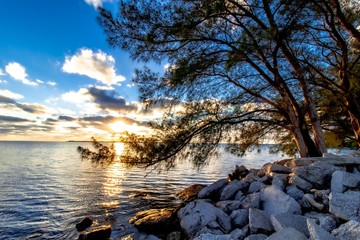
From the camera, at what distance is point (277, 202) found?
5.40m

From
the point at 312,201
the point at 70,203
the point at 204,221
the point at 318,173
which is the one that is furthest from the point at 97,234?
the point at 70,203

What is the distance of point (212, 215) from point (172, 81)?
160 inches

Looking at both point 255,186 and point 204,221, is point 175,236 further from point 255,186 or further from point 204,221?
point 255,186

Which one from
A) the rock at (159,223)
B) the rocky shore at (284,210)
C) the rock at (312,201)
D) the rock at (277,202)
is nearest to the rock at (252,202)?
the rocky shore at (284,210)

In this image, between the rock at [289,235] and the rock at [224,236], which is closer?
the rock at [289,235]

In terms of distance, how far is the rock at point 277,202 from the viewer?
5035mm

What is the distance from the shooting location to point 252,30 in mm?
7645

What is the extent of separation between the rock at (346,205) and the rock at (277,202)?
2.37ft

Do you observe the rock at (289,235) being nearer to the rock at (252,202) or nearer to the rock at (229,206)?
the rock at (252,202)

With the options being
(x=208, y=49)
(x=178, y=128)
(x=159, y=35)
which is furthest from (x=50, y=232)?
(x=208, y=49)

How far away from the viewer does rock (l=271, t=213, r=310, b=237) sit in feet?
13.6

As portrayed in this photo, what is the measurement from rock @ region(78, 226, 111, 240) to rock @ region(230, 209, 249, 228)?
4267 mm

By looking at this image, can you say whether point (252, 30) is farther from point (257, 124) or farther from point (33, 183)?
point (33, 183)

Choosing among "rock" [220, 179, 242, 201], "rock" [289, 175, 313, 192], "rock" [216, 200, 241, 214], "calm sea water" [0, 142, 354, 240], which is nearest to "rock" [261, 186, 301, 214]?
"rock" [289, 175, 313, 192]
